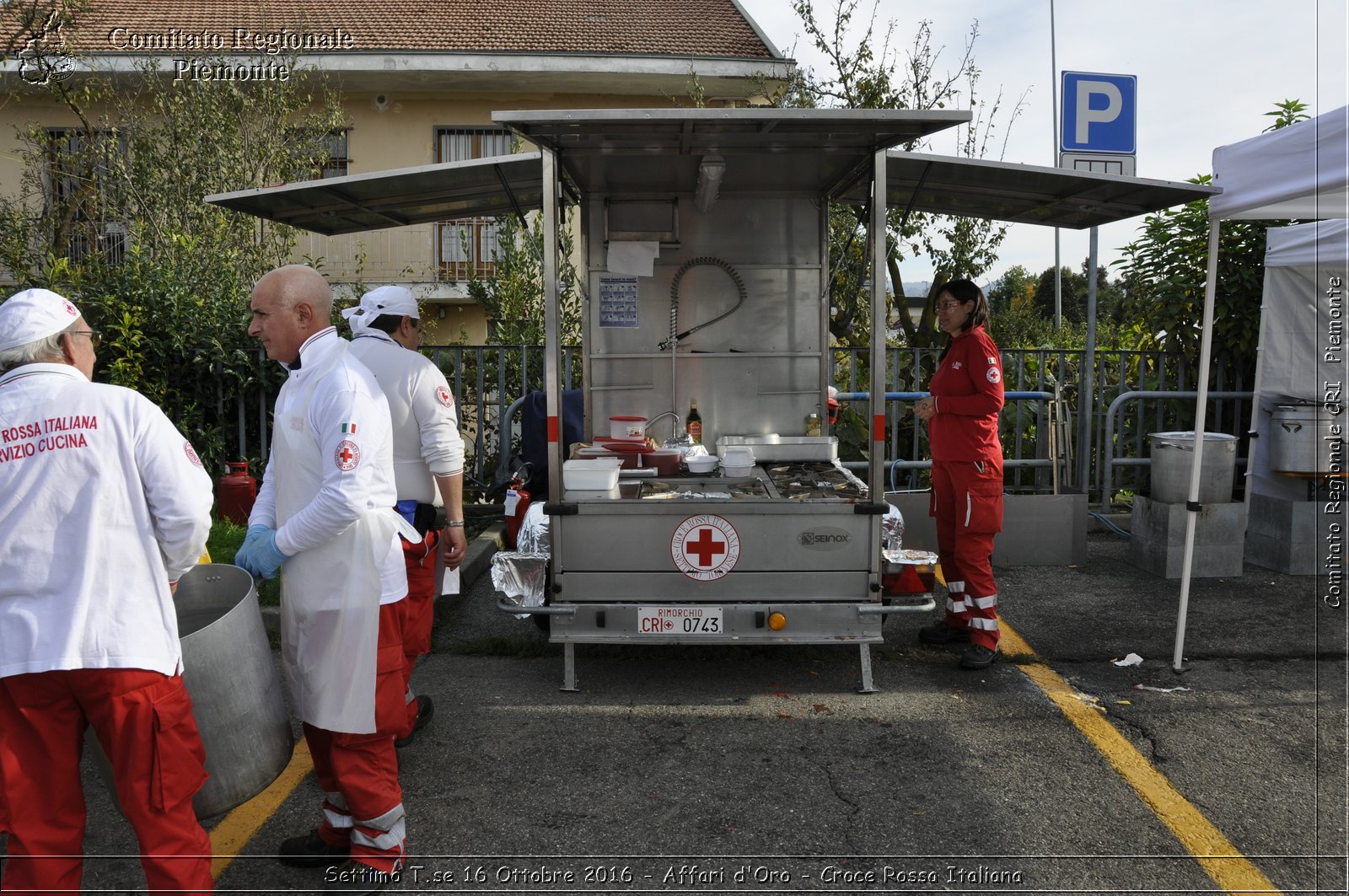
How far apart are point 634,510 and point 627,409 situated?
6.33 feet

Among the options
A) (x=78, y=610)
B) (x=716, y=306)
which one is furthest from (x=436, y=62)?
(x=78, y=610)

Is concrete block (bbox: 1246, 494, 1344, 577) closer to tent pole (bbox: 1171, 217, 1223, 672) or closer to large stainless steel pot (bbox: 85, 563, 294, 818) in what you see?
tent pole (bbox: 1171, 217, 1223, 672)

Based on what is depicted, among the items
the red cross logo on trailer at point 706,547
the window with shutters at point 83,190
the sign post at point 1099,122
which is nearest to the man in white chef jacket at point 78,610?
the red cross logo on trailer at point 706,547

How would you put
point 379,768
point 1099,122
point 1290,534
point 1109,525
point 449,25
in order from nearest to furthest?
point 379,768
point 1290,534
point 1099,122
point 1109,525
point 449,25

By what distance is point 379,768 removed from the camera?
300cm

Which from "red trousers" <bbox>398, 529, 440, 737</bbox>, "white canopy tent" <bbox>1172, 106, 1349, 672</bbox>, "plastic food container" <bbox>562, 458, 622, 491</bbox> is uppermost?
"white canopy tent" <bbox>1172, 106, 1349, 672</bbox>

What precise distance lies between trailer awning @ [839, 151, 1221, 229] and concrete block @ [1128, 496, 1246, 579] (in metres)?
2.15

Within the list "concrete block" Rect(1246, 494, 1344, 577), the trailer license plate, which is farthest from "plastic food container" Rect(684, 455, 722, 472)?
"concrete block" Rect(1246, 494, 1344, 577)

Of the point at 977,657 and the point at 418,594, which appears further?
the point at 977,657

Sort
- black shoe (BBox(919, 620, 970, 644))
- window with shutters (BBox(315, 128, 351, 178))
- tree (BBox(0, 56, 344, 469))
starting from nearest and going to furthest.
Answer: black shoe (BBox(919, 620, 970, 644)) < tree (BBox(0, 56, 344, 469)) < window with shutters (BBox(315, 128, 351, 178))

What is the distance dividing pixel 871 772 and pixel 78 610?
9.41 feet

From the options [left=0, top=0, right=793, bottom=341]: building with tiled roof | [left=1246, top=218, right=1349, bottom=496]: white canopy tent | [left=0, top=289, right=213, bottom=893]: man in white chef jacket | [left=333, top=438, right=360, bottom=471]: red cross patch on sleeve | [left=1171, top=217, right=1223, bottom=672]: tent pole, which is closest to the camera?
[left=0, top=289, right=213, bottom=893]: man in white chef jacket

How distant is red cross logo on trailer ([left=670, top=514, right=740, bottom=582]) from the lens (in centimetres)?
456

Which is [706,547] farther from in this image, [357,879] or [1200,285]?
[1200,285]
